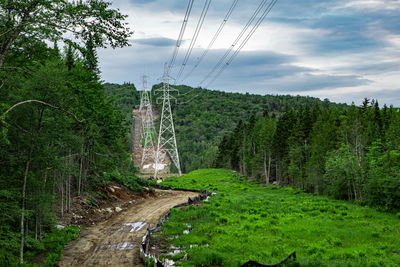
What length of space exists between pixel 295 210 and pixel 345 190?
1663 cm

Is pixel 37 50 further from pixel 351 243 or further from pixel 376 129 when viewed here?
pixel 376 129

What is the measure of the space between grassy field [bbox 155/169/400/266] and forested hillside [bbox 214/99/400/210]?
4624 mm

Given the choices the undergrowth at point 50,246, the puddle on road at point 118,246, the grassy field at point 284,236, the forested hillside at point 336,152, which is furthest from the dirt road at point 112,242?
the forested hillside at point 336,152

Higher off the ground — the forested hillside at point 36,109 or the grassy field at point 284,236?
the forested hillside at point 36,109

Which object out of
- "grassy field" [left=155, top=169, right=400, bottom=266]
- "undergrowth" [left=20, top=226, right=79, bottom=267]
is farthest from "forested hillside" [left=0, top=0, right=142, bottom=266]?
"grassy field" [left=155, top=169, right=400, bottom=266]

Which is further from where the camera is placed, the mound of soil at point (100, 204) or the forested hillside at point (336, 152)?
the forested hillside at point (336, 152)

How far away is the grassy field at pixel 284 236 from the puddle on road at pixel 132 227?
7.06 ft

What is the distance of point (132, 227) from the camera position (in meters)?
23.8

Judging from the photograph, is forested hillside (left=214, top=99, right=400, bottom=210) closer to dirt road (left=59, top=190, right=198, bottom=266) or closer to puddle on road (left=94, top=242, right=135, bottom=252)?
dirt road (left=59, top=190, right=198, bottom=266)

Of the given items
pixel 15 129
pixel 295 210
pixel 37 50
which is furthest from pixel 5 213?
pixel 295 210

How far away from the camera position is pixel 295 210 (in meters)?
29.9

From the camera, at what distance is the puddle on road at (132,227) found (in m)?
22.8

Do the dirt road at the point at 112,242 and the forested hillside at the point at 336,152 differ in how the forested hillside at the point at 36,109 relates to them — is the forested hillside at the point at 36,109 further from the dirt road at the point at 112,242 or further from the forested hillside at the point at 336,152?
the forested hillside at the point at 336,152

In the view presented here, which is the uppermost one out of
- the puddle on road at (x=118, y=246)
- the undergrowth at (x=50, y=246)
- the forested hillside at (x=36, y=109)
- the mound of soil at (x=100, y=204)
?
the forested hillside at (x=36, y=109)
